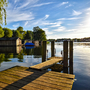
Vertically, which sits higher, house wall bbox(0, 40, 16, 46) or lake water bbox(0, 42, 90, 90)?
house wall bbox(0, 40, 16, 46)

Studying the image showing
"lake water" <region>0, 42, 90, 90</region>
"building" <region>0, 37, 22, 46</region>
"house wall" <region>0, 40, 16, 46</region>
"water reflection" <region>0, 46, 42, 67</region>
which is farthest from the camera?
"house wall" <region>0, 40, 16, 46</region>

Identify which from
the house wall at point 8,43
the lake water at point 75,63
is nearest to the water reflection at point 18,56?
the lake water at point 75,63

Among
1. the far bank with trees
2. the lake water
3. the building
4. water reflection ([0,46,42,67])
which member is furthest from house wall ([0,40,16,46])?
the lake water

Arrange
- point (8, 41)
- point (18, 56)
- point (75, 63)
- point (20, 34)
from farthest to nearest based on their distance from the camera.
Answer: point (20, 34), point (8, 41), point (18, 56), point (75, 63)

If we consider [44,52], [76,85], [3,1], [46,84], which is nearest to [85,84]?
[76,85]

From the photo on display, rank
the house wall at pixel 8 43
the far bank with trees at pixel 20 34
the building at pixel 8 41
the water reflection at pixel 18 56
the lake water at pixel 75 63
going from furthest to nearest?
the far bank with trees at pixel 20 34
the house wall at pixel 8 43
the building at pixel 8 41
the water reflection at pixel 18 56
the lake water at pixel 75 63

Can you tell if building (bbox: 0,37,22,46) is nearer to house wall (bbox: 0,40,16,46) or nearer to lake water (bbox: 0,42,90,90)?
house wall (bbox: 0,40,16,46)

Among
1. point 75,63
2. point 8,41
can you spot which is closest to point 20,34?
point 8,41

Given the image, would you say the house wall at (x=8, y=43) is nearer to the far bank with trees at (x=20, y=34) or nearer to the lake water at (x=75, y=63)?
the far bank with trees at (x=20, y=34)

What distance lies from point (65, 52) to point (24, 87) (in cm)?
505

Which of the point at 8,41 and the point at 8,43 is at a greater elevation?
the point at 8,41

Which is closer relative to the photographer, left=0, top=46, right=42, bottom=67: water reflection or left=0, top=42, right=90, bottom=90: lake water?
left=0, top=42, right=90, bottom=90: lake water

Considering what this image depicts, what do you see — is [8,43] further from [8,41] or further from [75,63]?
[75,63]

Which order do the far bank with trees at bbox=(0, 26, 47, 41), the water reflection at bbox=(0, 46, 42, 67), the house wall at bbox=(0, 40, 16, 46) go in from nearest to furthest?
the water reflection at bbox=(0, 46, 42, 67), the house wall at bbox=(0, 40, 16, 46), the far bank with trees at bbox=(0, 26, 47, 41)
